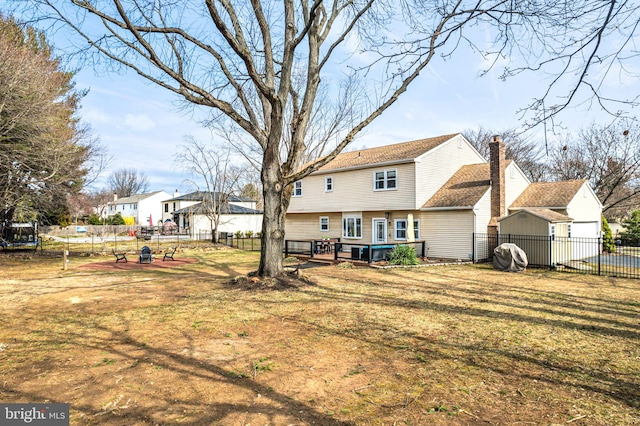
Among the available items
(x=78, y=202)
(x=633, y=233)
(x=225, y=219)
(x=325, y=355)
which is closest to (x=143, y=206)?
(x=225, y=219)

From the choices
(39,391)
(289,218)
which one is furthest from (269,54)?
(289,218)

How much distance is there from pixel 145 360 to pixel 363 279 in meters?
9.30

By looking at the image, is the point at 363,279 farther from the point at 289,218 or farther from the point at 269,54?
the point at 289,218

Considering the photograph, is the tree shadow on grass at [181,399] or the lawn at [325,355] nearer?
the tree shadow on grass at [181,399]

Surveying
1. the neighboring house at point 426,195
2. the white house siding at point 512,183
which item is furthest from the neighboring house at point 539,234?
the white house siding at point 512,183

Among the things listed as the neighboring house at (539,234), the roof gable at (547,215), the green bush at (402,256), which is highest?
the roof gable at (547,215)

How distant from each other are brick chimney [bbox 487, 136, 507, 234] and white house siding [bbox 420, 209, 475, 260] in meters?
1.60

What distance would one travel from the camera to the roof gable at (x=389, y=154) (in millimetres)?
21333

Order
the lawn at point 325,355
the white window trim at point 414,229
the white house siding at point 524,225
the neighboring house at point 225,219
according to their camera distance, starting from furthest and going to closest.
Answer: the neighboring house at point 225,219, the white window trim at point 414,229, the white house siding at point 524,225, the lawn at point 325,355

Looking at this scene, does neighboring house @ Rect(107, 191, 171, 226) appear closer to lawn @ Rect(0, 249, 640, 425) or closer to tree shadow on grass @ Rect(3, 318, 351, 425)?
lawn @ Rect(0, 249, 640, 425)
